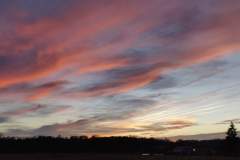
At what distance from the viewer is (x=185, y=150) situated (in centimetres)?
12550

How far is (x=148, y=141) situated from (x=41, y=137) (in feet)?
160

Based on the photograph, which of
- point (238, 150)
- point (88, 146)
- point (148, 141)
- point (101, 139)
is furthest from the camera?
point (148, 141)

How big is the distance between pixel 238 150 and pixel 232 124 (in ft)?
23.0

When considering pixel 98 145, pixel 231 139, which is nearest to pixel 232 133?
pixel 231 139

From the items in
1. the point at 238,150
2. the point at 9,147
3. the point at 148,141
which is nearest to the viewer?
the point at 238,150

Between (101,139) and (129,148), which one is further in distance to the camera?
(101,139)

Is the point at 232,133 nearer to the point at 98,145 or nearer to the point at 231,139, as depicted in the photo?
the point at 231,139

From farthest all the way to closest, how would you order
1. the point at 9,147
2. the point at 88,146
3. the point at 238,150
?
the point at 88,146 → the point at 9,147 → the point at 238,150

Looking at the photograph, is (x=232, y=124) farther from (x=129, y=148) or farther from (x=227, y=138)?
(x=129, y=148)

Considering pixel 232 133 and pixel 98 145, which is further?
pixel 98 145

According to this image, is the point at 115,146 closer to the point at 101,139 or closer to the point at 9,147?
the point at 101,139

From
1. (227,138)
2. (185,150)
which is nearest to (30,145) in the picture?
(185,150)

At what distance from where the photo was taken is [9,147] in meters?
142

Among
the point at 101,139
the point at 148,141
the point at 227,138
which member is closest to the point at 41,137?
the point at 101,139
